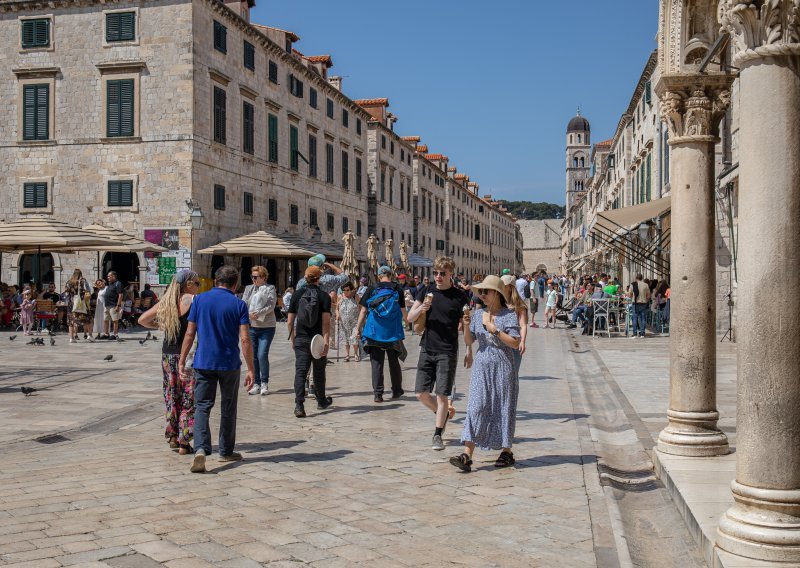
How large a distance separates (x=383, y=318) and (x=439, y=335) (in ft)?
9.24

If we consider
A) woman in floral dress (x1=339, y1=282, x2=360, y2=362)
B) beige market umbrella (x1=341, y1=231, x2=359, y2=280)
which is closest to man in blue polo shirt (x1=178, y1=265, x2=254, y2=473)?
woman in floral dress (x1=339, y1=282, x2=360, y2=362)

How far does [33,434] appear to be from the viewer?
817 centimetres

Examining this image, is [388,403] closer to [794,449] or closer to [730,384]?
[730,384]

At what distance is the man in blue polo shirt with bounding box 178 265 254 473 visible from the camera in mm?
6805

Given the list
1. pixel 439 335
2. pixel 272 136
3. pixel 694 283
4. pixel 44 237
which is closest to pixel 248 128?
pixel 272 136

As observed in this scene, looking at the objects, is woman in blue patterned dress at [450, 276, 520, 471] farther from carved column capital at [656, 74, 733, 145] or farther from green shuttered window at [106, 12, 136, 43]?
green shuttered window at [106, 12, 136, 43]

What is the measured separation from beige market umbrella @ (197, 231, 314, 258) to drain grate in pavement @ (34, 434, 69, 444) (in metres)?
17.1

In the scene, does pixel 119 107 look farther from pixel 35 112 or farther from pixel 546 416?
pixel 546 416

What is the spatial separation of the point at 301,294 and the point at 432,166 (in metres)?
55.3

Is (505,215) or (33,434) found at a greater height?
(505,215)

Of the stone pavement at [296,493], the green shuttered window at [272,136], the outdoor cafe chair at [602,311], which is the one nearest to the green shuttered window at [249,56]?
the green shuttered window at [272,136]

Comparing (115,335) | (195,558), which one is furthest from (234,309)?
(115,335)

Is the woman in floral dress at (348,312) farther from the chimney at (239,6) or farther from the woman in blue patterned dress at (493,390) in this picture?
the chimney at (239,6)

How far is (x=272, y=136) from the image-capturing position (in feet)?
108
